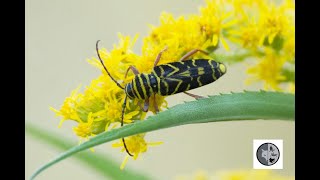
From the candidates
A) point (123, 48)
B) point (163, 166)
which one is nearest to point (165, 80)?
point (123, 48)

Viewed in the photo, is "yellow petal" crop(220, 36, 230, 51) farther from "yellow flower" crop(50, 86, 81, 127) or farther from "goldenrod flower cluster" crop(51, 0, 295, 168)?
"yellow flower" crop(50, 86, 81, 127)

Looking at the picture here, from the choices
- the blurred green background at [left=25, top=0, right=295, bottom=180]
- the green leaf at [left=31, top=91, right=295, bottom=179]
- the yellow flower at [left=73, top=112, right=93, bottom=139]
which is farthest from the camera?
Answer: the blurred green background at [left=25, top=0, right=295, bottom=180]

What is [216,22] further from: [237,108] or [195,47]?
[237,108]

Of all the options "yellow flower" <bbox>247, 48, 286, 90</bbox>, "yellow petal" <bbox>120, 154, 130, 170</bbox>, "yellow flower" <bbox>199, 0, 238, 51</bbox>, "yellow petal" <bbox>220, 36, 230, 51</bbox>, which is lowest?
"yellow petal" <bbox>120, 154, 130, 170</bbox>

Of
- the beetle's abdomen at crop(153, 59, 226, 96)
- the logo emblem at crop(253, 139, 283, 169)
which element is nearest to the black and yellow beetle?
the beetle's abdomen at crop(153, 59, 226, 96)

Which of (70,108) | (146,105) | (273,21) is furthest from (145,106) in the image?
(273,21)

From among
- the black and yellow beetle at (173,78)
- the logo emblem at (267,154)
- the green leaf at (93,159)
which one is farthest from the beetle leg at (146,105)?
the logo emblem at (267,154)
